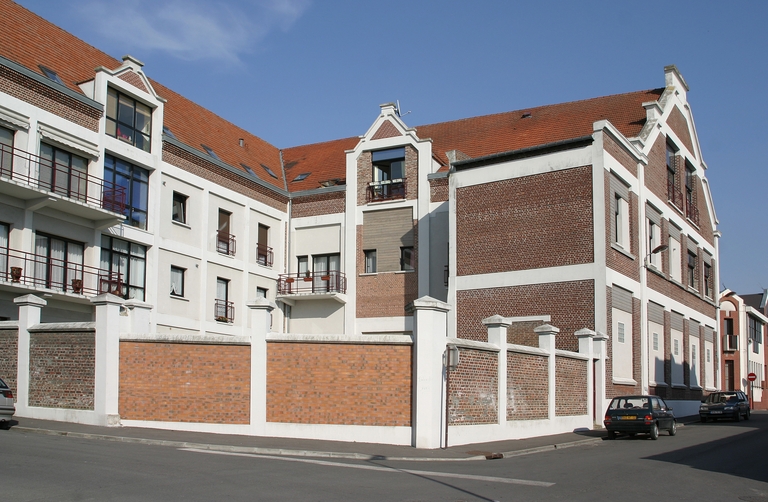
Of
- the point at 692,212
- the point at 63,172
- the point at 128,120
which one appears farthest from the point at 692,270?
the point at 63,172

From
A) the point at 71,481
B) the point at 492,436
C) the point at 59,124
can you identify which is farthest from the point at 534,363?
the point at 59,124

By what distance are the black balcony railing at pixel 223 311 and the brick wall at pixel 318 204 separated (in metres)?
6.39

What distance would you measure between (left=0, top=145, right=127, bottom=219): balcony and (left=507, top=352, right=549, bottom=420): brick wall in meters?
14.7

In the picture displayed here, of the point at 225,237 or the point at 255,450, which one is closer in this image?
the point at 255,450

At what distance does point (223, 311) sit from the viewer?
111 ft

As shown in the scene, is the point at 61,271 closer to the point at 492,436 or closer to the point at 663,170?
the point at 492,436

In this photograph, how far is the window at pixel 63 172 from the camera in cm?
2584

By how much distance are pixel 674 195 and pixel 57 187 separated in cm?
2769

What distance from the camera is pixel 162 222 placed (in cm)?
3075

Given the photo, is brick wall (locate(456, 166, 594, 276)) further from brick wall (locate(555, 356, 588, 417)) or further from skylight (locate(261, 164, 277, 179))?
skylight (locate(261, 164, 277, 179))

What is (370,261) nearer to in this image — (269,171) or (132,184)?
(269,171)

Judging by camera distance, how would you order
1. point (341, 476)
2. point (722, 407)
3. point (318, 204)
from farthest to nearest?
point (318, 204) → point (722, 407) → point (341, 476)

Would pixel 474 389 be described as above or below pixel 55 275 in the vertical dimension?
below

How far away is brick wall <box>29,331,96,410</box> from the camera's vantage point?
20.3 meters
